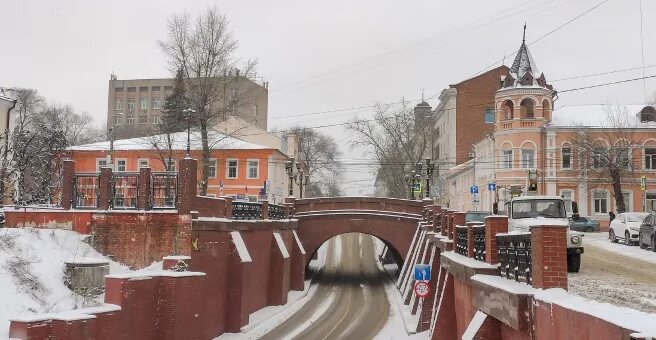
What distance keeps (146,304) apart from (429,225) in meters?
18.0

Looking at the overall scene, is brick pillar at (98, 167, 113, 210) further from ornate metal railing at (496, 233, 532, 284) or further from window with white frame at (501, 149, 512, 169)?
window with white frame at (501, 149, 512, 169)

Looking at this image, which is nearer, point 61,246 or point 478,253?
point 478,253

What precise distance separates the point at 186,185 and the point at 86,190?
3554mm

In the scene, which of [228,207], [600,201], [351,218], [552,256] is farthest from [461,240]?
[600,201]

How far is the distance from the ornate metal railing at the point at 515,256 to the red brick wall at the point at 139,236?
460 inches

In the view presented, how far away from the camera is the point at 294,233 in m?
37.0

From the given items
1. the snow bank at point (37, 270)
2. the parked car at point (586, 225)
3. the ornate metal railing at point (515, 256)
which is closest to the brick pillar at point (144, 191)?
the snow bank at point (37, 270)

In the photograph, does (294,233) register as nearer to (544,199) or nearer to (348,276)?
(348,276)

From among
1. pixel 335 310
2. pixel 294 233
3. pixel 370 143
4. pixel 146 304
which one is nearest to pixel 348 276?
pixel 294 233

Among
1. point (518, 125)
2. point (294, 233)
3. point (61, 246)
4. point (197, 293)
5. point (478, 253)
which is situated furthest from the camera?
point (518, 125)

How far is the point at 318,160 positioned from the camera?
279ft

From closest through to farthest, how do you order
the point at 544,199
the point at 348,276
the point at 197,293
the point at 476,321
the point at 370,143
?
the point at 476,321
the point at 197,293
the point at 544,199
the point at 348,276
the point at 370,143

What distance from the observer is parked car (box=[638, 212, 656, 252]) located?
79.0ft

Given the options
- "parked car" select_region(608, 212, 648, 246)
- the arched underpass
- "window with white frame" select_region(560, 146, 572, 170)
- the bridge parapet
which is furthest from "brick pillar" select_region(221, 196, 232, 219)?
"window with white frame" select_region(560, 146, 572, 170)
